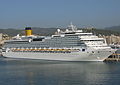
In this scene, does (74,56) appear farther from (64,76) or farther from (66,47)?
(64,76)

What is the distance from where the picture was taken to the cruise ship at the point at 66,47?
44.8 metres

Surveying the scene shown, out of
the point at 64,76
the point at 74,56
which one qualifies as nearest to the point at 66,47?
the point at 74,56

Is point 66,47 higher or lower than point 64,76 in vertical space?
higher

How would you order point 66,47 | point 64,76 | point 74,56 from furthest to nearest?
point 66,47, point 74,56, point 64,76

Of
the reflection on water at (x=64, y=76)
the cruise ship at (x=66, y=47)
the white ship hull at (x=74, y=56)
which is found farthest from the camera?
the cruise ship at (x=66, y=47)

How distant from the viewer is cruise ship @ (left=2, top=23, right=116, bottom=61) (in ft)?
147

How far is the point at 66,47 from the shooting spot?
47031mm

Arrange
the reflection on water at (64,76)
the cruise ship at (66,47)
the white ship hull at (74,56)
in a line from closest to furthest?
1. the reflection on water at (64,76)
2. the white ship hull at (74,56)
3. the cruise ship at (66,47)

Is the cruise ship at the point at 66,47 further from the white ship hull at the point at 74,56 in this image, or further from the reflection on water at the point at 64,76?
the reflection on water at the point at 64,76

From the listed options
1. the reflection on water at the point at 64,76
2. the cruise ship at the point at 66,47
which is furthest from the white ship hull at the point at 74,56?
the reflection on water at the point at 64,76

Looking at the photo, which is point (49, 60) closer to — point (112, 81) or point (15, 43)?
point (15, 43)

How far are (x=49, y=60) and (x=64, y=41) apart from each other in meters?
3.80

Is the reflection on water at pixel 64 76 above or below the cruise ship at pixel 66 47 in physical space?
below

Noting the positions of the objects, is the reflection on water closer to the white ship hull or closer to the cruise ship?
the white ship hull
